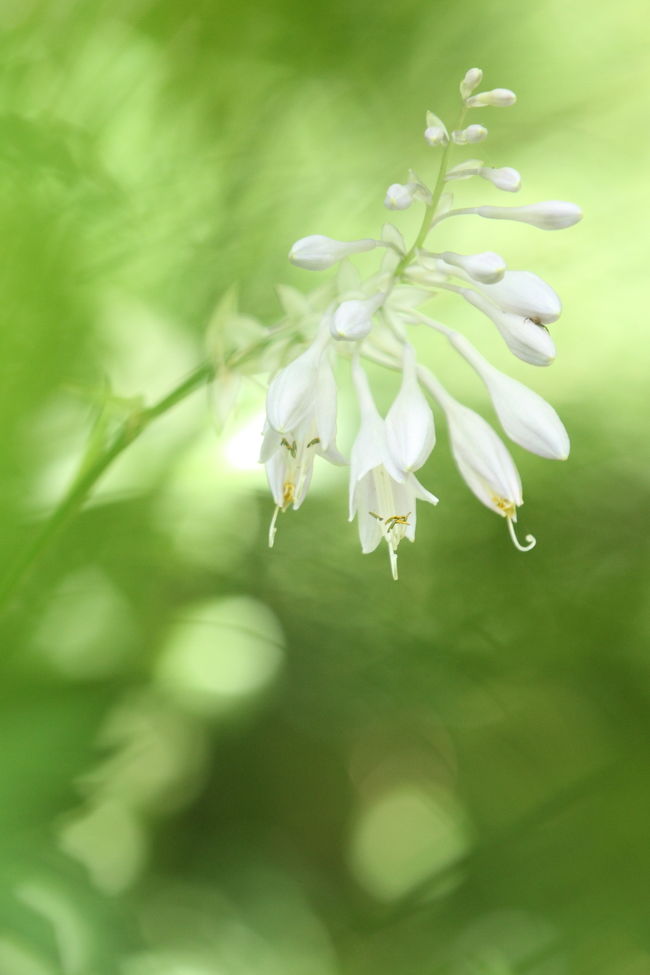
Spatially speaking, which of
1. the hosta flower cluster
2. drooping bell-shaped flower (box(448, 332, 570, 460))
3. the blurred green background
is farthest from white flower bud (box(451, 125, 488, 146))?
the blurred green background

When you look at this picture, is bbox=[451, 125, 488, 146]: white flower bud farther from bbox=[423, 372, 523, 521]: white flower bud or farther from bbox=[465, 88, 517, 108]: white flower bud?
bbox=[423, 372, 523, 521]: white flower bud

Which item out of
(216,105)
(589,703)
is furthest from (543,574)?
(216,105)

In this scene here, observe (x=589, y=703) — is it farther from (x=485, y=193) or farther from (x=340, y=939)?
(x=485, y=193)

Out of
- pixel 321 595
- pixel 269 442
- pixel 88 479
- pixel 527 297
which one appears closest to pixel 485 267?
pixel 527 297

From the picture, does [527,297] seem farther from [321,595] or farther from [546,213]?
[321,595]

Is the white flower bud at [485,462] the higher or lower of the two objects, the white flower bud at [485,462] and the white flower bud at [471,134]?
the lower

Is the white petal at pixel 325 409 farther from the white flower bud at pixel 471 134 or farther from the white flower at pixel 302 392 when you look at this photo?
the white flower bud at pixel 471 134

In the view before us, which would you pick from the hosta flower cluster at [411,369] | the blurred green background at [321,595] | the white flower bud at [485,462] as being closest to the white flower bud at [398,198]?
the hosta flower cluster at [411,369]
